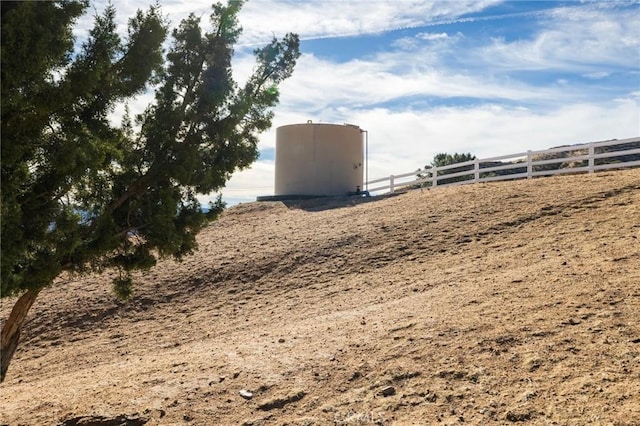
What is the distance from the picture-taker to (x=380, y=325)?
10055 millimetres

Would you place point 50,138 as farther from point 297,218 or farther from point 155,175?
point 297,218

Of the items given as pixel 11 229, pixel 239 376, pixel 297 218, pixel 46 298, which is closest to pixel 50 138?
pixel 11 229

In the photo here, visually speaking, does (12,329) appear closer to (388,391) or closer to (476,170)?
(388,391)

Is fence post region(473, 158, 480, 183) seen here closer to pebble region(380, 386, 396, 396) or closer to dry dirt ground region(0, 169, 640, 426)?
dry dirt ground region(0, 169, 640, 426)

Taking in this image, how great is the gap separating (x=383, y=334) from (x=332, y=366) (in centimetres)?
112

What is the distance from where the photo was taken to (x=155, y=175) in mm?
9125

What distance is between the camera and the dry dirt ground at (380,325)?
732 centimetres

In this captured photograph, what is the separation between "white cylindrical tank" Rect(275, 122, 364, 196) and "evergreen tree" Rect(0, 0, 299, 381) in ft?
62.4

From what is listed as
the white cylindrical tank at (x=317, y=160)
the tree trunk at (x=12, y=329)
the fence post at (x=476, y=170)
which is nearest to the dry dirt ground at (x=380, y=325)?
A: the tree trunk at (x=12, y=329)

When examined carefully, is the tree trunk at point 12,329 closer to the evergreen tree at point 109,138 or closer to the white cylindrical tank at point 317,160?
the evergreen tree at point 109,138

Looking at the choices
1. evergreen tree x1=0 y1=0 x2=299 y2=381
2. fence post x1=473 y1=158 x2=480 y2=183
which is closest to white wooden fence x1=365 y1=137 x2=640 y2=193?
fence post x1=473 y1=158 x2=480 y2=183

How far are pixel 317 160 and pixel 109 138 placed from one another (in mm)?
20858

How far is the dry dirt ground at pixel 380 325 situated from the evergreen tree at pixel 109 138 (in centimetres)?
213

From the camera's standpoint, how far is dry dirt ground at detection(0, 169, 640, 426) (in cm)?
732
